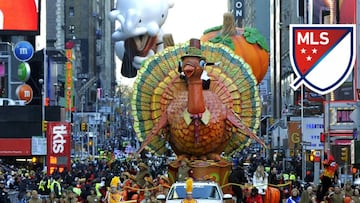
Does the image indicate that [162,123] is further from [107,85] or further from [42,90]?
[107,85]

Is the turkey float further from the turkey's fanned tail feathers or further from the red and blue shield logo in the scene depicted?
the red and blue shield logo

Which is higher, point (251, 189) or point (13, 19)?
point (13, 19)

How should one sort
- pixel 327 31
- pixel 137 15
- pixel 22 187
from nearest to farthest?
pixel 327 31
pixel 22 187
pixel 137 15

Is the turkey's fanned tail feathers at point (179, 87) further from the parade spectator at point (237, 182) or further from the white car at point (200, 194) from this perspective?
the white car at point (200, 194)

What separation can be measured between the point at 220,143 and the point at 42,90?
46.9m

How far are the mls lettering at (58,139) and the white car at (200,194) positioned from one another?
63.0ft

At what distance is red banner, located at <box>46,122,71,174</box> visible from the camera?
134 feet

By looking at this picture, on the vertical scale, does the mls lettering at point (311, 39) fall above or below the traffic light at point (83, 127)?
above

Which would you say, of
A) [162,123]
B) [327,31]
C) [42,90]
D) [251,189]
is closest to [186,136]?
[162,123]

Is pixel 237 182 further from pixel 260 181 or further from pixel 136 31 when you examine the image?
pixel 136 31

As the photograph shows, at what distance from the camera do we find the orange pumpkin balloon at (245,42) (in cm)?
3853

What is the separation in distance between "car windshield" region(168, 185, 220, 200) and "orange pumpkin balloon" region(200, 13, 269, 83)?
16352mm

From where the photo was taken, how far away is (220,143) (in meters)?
28.7

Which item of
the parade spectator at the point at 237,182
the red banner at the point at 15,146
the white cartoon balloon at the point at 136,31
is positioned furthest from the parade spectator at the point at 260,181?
the red banner at the point at 15,146
